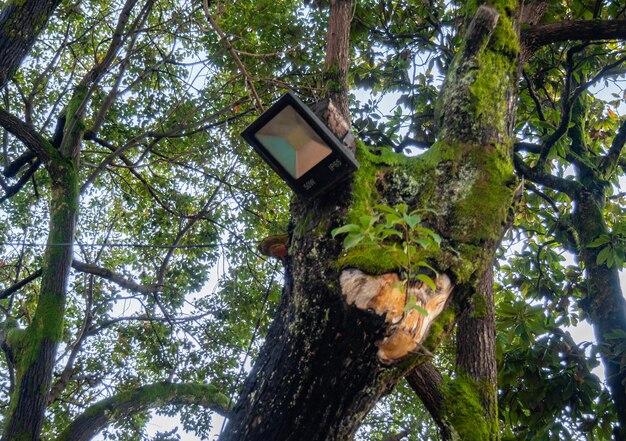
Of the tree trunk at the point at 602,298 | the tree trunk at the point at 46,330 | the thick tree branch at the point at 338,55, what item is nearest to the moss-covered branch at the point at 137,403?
the tree trunk at the point at 46,330

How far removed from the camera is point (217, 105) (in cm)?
573

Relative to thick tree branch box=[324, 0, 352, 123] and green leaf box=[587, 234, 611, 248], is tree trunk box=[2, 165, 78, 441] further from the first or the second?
green leaf box=[587, 234, 611, 248]

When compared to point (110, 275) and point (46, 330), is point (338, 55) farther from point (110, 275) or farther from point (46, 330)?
point (110, 275)

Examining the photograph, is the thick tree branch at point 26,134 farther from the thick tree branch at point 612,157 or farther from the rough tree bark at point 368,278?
the thick tree branch at point 612,157

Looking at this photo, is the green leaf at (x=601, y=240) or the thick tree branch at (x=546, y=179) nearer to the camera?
the green leaf at (x=601, y=240)

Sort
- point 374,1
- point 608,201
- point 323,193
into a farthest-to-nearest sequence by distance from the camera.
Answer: point 608,201 → point 374,1 → point 323,193

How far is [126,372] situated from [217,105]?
348 cm

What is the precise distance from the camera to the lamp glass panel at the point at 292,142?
174 centimetres

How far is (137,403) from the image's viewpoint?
15.6ft

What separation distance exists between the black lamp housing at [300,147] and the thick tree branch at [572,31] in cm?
141

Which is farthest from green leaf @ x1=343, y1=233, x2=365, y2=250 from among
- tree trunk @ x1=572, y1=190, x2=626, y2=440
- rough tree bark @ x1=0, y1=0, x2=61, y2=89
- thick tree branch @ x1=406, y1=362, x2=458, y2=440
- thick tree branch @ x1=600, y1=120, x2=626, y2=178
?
thick tree branch @ x1=600, y1=120, x2=626, y2=178

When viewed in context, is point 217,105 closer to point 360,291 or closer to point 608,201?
point 608,201

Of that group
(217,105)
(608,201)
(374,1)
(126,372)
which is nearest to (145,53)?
(217,105)

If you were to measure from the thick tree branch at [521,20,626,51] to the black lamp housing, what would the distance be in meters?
1.41
